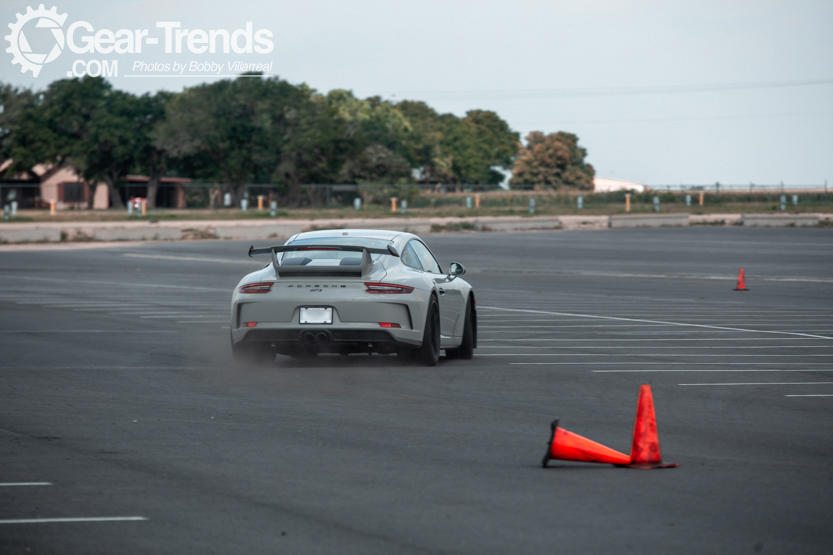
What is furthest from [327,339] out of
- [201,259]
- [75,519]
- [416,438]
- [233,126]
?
[233,126]

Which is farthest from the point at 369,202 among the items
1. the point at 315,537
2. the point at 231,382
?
the point at 315,537

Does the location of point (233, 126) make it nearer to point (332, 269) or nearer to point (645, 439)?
point (332, 269)

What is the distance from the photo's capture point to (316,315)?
1047 cm

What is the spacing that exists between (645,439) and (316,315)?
4681 millimetres

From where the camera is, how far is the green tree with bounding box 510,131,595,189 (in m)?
106

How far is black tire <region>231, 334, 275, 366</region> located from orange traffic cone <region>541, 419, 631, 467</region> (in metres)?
4.94

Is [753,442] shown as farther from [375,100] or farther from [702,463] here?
[375,100]

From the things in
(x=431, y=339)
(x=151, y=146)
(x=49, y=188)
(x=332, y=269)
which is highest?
(x=151, y=146)

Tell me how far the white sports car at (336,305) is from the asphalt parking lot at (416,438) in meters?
0.33

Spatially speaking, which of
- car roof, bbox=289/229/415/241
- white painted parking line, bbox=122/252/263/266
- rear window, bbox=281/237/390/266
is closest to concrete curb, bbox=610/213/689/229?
white painted parking line, bbox=122/252/263/266

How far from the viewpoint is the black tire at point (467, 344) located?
38.9 feet

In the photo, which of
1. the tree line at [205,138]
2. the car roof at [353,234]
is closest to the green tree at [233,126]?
the tree line at [205,138]

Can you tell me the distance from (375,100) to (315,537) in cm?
11716

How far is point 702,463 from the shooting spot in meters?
6.60
